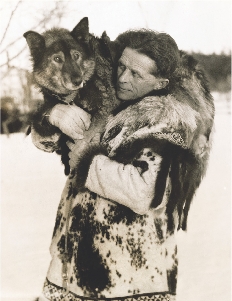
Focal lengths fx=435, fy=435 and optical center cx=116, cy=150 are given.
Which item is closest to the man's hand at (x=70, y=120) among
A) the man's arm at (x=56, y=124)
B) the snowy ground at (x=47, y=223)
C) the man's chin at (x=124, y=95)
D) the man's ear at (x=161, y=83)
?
the man's arm at (x=56, y=124)

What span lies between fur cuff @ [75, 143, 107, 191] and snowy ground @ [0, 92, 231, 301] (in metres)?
1.38

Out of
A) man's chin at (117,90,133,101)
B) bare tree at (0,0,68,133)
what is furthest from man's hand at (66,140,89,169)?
bare tree at (0,0,68,133)

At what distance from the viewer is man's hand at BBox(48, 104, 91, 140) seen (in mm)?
1275

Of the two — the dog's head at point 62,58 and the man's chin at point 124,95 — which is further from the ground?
the dog's head at point 62,58

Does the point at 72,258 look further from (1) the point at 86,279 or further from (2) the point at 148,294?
(2) the point at 148,294

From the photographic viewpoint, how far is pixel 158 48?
119 centimetres

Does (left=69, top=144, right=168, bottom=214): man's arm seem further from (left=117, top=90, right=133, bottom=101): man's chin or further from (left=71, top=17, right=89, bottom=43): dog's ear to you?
(left=71, top=17, right=89, bottom=43): dog's ear

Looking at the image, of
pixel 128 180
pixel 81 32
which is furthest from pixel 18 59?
pixel 128 180

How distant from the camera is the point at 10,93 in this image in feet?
8.59

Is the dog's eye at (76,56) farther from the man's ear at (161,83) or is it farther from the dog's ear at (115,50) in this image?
the man's ear at (161,83)

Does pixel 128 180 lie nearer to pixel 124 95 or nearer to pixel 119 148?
pixel 119 148

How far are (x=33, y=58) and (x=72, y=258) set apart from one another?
64 centimetres

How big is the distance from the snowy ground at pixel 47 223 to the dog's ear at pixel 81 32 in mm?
1220

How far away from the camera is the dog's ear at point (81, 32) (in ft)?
4.60
